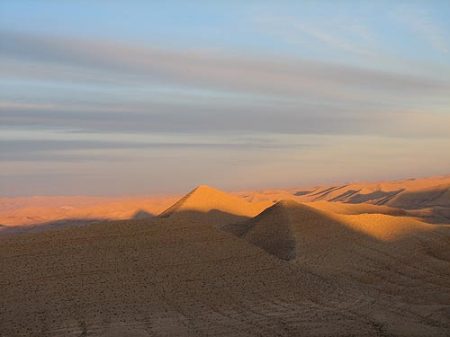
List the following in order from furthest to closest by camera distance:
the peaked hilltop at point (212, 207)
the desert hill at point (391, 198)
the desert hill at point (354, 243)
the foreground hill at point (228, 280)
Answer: the desert hill at point (391, 198)
the peaked hilltop at point (212, 207)
the desert hill at point (354, 243)
the foreground hill at point (228, 280)

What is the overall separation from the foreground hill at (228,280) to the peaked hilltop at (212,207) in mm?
12655

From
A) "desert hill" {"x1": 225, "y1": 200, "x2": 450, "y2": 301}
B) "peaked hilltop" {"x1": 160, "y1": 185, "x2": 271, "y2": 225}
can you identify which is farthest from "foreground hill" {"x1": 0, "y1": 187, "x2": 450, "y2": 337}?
"peaked hilltop" {"x1": 160, "y1": 185, "x2": 271, "y2": 225}

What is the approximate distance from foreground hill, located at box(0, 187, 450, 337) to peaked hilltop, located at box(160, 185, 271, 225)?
12.7 m

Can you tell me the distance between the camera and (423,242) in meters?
30.9

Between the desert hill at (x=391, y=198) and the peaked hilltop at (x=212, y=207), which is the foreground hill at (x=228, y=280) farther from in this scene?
the desert hill at (x=391, y=198)

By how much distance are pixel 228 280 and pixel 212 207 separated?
78.9 ft

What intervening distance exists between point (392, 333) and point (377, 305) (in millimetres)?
3961

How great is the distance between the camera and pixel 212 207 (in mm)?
46688

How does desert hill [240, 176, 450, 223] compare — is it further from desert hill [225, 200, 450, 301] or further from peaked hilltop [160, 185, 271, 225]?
desert hill [225, 200, 450, 301]

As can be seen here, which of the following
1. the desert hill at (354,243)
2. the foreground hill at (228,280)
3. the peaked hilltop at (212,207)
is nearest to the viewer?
the foreground hill at (228,280)

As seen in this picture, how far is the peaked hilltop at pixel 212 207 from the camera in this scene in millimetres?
44562

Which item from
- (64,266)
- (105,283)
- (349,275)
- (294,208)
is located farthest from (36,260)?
(294,208)

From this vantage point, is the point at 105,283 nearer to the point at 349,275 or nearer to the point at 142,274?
the point at 142,274

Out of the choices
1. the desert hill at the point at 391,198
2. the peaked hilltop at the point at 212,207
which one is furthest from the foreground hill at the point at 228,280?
the desert hill at the point at 391,198
